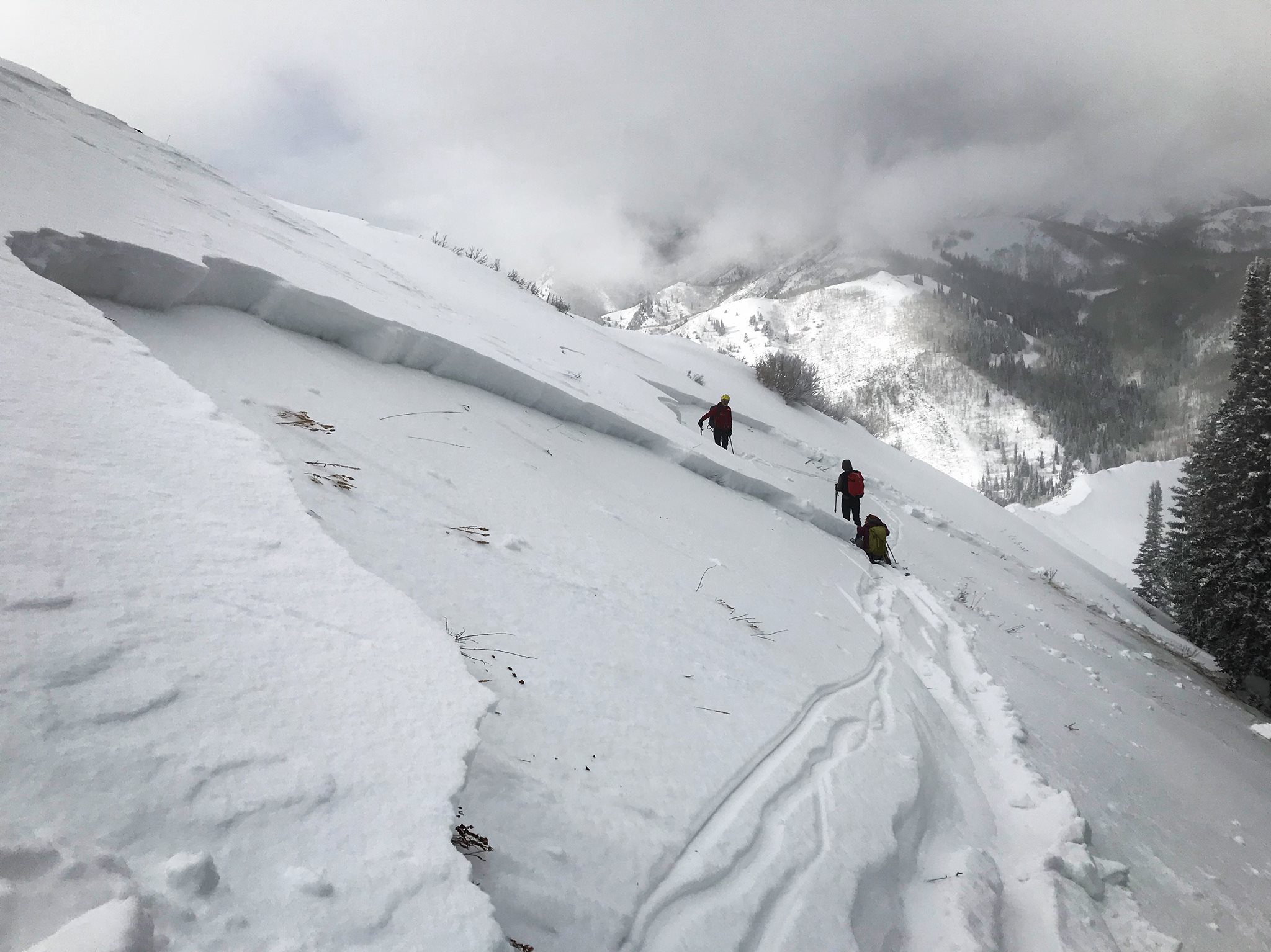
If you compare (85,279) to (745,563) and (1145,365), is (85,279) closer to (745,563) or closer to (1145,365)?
(745,563)

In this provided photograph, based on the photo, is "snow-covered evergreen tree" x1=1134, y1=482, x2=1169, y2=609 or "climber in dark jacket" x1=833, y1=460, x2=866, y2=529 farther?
"snow-covered evergreen tree" x1=1134, y1=482, x2=1169, y2=609

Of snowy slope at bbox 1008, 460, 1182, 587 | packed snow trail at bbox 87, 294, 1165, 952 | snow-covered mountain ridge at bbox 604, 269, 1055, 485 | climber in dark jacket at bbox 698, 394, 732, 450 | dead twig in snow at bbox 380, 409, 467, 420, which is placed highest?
snow-covered mountain ridge at bbox 604, 269, 1055, 485

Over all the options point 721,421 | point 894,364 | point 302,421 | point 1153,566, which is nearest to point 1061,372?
point 894,364

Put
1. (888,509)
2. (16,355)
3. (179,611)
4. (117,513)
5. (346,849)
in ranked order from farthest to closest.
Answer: (888,509) → (16,355) → (117,513) → (179,611) → (346,849)

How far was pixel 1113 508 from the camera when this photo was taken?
6116cm

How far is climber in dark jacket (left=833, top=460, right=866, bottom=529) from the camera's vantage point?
933 centimetres

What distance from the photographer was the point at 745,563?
507 centimetres

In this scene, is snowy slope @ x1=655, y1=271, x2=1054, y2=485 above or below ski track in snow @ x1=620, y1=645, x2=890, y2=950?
above

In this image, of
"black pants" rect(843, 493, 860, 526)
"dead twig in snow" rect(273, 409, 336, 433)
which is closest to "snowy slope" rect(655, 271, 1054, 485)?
"black pants" rect(843, 493, 860, 526)

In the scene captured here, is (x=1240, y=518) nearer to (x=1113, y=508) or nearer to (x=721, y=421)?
(x=721, y=421)

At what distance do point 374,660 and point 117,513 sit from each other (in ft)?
2.63

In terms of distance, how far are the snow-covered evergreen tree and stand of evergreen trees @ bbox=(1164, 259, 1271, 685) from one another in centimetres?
1567

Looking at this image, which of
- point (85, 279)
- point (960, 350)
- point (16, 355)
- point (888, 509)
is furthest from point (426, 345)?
point (960, 350)

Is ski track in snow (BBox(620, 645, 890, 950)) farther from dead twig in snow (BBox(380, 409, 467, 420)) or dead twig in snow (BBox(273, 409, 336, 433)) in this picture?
dead twig in snow (BBox(380, 409, 467, 420))
